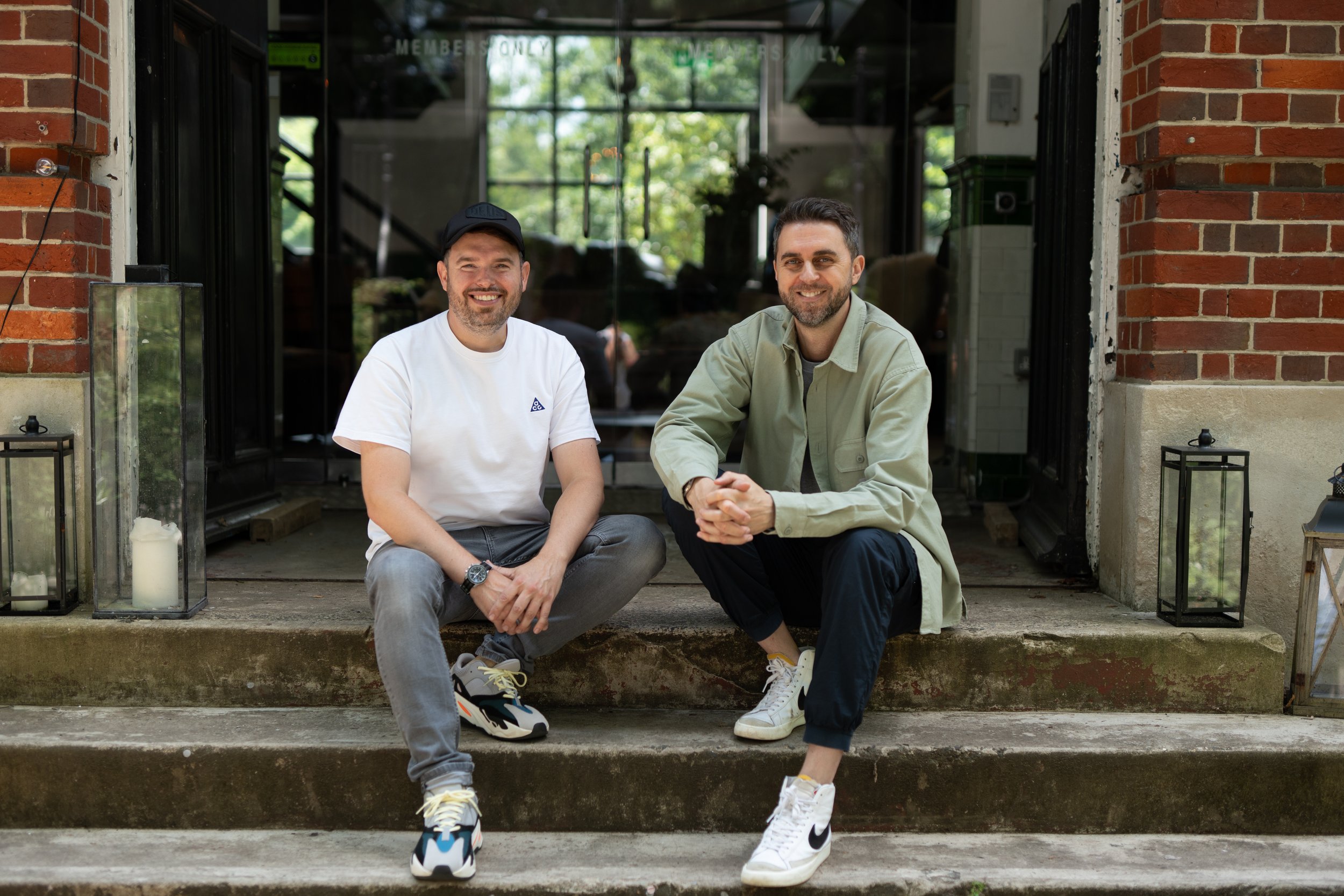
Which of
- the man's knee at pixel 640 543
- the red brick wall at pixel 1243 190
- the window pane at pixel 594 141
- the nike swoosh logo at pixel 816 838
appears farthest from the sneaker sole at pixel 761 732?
the window pane at pixel 594 141

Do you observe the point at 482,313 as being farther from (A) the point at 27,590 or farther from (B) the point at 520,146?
(B) the point at 520,146

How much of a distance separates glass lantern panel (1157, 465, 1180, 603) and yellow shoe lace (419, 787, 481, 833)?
193 cm

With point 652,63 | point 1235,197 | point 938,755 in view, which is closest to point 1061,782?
point 938,755

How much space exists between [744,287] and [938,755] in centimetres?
379

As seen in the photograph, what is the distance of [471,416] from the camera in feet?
9.99

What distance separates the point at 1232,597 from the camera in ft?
10.5

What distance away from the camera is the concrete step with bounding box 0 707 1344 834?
9.23ft

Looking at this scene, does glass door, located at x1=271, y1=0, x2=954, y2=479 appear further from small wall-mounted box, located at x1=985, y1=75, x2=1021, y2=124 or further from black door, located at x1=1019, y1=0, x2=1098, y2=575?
black door, located at x1=1019, y1=0, x2=1098, y2=575

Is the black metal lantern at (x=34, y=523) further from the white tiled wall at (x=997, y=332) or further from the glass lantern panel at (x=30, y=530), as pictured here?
the white tiled wall at (x=997, y=332)

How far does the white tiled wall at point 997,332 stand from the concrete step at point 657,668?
240 centimetres

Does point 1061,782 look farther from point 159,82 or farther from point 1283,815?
point 159,82

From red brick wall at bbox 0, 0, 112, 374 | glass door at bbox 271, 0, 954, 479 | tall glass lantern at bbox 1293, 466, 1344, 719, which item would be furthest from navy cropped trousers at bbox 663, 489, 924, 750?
glass door at bbox 271, 0, 954, 479

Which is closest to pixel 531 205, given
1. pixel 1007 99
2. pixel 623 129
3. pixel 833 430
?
pixel 623 129

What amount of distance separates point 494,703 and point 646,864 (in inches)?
21.6
